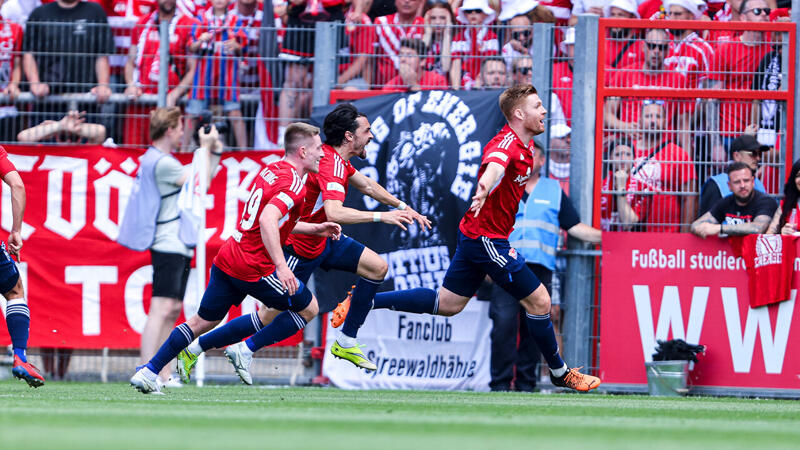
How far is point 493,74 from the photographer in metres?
13.2

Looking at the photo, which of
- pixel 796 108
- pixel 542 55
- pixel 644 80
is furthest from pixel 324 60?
pixel 796 108

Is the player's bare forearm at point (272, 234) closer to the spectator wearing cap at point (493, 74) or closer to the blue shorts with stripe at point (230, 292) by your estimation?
the blue shorts with stripe at point (230, 292)

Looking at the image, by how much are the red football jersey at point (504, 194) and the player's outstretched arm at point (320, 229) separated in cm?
101

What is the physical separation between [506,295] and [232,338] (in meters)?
3.26

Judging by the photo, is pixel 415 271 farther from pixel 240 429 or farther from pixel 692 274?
pixel 240 429

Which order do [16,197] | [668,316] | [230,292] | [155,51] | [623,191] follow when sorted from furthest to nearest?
1. [155,51]
2. [623,191]
3. [668,316]
4. [16,197]
5. [230,292]

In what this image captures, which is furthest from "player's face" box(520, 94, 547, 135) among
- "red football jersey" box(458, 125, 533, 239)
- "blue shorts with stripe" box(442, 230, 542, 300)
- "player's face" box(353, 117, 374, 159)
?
"player's face" box(353, 117, 374, 159)

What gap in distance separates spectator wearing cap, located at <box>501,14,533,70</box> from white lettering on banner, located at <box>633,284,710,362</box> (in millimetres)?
2535

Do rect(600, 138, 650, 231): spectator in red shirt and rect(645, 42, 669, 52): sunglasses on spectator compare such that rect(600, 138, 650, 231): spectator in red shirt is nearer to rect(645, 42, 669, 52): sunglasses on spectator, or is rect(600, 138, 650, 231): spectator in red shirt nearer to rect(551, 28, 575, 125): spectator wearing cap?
rect(551, 28, 575, 125): spectator wearing cap

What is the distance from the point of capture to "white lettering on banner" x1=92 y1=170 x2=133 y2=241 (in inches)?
535

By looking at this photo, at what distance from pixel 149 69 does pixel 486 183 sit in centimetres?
556

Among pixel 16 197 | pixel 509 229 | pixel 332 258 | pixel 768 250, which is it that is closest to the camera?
pixel 16 197

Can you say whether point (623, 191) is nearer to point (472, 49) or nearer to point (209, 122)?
point (472, 49)

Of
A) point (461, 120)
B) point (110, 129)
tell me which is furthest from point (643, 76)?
point (110, 129)
